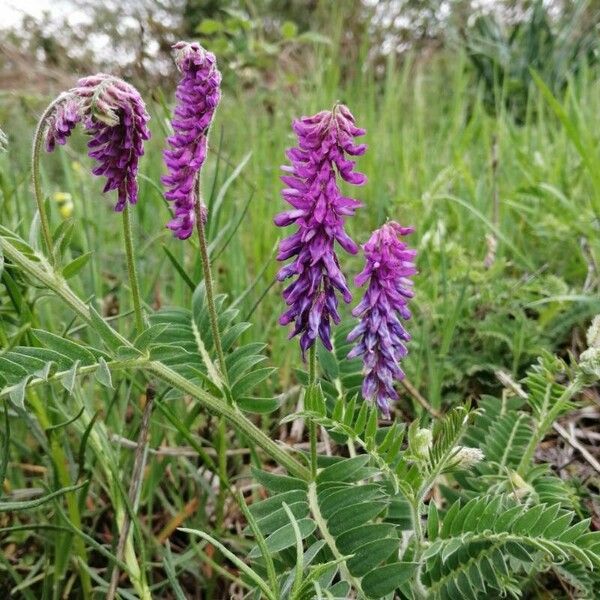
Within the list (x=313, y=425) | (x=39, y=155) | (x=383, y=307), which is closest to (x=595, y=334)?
(x=383, y=307)

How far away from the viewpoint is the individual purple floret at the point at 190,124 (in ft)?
3.25

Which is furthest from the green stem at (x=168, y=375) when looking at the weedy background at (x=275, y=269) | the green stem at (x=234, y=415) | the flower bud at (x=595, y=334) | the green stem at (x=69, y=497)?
the flower bud at (x=595, y=334)

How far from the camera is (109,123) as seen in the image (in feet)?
3.07

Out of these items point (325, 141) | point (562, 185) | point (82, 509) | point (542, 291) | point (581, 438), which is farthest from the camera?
point (562, 185)

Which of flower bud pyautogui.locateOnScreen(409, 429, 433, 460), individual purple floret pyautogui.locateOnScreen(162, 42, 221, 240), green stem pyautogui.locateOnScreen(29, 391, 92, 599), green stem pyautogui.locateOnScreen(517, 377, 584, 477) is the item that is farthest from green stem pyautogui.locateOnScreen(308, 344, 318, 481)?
green stem pyautogui.locateOnScreen(29, 391, 92, 599)

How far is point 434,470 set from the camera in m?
1.04

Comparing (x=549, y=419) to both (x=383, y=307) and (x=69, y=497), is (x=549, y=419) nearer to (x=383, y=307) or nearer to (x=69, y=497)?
(x=383, y=307)

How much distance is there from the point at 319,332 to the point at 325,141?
0.96 ft

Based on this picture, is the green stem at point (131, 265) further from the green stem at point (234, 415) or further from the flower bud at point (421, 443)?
the flower bud at point (421, 443)

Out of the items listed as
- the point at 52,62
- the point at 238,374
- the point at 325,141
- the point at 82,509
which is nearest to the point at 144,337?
the point at 238,374

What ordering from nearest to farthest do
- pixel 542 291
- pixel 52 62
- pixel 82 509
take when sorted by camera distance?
pixel 82 509 → pixel 542 291 → pixel 52 62

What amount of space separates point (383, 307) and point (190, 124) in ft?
1.36

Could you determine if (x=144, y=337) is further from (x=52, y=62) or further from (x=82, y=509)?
(x=52, y=62)

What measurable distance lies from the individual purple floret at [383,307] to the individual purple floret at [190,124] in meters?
0.29
